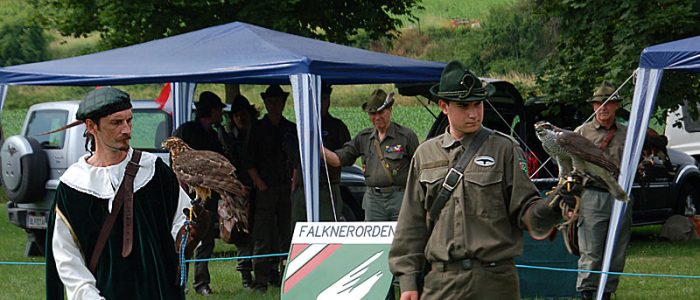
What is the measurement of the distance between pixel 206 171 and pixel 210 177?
152mm

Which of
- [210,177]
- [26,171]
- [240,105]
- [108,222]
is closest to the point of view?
[108,222]

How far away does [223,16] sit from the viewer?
60.4 ft

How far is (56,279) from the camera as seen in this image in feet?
16.0

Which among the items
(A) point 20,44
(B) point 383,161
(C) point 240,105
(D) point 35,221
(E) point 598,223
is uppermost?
(A) point 20,44

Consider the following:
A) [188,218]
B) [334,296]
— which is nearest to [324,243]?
[334,296]

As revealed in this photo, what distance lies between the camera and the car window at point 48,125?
13484 millimetres

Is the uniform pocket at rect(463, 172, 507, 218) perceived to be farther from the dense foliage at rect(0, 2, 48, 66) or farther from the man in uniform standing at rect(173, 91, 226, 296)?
the dense foliage at rect(0, 2, 48, 66)

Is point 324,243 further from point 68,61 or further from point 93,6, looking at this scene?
point 93,6

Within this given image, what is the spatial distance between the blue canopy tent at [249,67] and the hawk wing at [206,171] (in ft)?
6.05

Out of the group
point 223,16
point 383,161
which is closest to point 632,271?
point 383,161

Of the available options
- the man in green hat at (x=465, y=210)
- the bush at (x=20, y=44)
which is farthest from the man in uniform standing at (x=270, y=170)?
the bush at (x=20, y=44)

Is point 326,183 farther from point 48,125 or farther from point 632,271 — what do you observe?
point 48,125

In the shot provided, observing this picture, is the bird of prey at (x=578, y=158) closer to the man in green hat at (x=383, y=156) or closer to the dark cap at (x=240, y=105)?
the man in green hat at (x=383, y=156)

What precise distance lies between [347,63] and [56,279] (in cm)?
472
